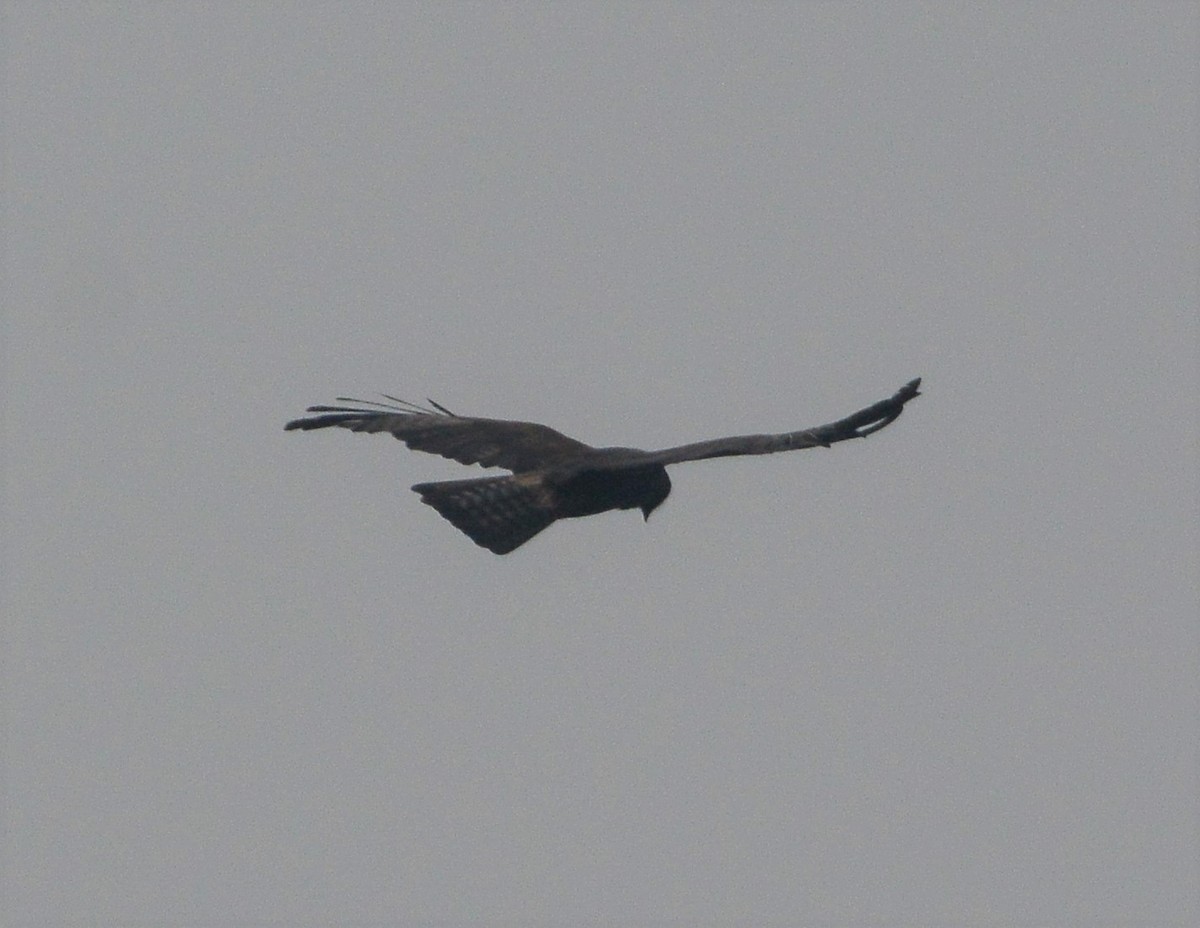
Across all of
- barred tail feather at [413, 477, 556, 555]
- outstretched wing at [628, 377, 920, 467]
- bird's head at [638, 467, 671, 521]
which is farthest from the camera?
bird's head at [638, 467, 671, 521]

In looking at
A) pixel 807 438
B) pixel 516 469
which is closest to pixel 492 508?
pixel 516 469

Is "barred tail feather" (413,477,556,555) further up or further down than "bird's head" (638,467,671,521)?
further down

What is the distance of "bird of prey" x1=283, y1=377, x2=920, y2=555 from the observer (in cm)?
1650

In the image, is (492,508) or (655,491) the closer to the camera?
(492,508)

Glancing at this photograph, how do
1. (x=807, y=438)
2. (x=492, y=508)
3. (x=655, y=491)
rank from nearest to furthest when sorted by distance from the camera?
(x=807, y=438) < (x=492, y=508) < (x=655, y=491)

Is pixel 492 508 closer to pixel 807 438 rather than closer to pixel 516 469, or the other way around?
pixel 516 469

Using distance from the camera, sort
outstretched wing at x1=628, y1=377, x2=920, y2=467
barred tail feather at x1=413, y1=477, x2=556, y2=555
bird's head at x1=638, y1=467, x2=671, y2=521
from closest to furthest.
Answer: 1. outstretched wing at x1=628, y1=377, x2=920, y2=467
2. barred tail feather at x1=413, y1=477, x2=556, y2=555
3. bird's head at x1=638, y1=467, x2=671, y2=521

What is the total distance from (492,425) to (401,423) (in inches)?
27.0

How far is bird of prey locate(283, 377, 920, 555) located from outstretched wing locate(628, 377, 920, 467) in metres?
0.02

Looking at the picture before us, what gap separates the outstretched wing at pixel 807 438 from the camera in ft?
46.5

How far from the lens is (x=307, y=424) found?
1752 cm

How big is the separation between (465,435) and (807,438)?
3.56 meters

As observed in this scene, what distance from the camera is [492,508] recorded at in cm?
1658

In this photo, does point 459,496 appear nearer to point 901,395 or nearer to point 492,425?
point 492,425
